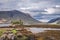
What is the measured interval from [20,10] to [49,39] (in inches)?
27.4

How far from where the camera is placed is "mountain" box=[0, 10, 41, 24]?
10.2 ft

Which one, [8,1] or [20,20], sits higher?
[8,1]

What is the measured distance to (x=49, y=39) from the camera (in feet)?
9.88

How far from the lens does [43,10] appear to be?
10.3ft

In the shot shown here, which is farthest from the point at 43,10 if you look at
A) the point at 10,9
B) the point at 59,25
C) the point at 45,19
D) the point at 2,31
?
the point at 2,31

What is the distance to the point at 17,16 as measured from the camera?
10.3ft

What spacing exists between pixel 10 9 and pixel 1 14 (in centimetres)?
18

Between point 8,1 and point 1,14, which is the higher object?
point 8,1

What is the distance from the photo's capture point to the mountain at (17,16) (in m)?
3.10

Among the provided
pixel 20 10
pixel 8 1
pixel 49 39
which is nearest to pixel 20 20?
pixel 20 10

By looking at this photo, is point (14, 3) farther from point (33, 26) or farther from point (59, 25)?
point (59, 25)

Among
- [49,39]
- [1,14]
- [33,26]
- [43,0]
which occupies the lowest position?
[49,39]

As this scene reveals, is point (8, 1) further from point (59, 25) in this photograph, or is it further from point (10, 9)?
point (59, 25)

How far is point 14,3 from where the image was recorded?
10.3 feet
